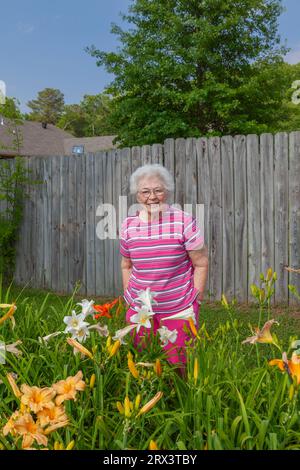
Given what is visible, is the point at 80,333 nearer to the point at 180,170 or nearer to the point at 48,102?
the point at 180,170

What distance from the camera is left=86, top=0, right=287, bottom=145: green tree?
1549 centimetres

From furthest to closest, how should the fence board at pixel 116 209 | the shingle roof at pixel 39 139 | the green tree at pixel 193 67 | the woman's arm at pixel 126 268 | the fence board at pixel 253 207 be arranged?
the shingle roof at pixel 39 139, the green tree at pixel 193 67, the fence board at pixel 116 209, the fence board at pixel 253 207, the woman's arm at pixel 126 268

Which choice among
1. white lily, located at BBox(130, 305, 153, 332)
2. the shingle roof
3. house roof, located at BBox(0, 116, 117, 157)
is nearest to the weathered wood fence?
white lily, located at BBox(130, 305, 153, 332)

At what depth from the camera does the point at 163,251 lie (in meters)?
2.68

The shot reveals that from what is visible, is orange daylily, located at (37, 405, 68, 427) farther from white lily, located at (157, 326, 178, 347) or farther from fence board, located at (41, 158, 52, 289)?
fence board, located at (41, 158, 52, 289)

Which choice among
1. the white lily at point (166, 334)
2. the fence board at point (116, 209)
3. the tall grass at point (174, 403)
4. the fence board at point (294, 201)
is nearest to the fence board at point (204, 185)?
the fence board at point (294, 201)

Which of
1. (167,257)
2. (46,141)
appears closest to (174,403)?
(167,257)

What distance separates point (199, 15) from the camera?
17.1 m

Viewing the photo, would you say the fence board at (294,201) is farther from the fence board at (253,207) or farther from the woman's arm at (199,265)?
the woman's arm at (199,265)

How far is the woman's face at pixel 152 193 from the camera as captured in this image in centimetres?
273

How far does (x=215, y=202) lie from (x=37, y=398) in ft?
17.4

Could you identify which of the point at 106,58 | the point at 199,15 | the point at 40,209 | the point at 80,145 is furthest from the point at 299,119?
the point at 80,145
